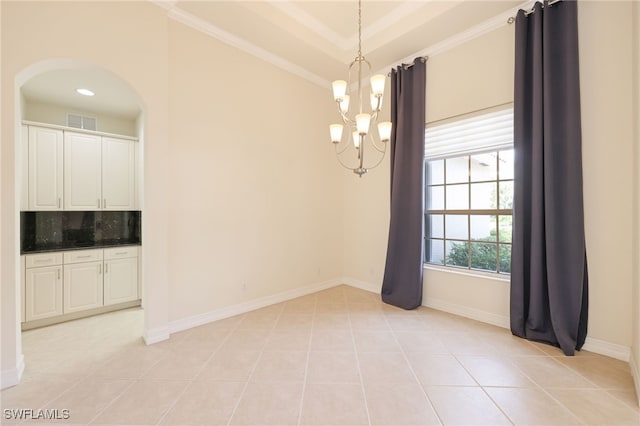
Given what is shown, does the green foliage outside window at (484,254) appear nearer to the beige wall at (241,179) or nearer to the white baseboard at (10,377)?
the beige wall at (241,179)

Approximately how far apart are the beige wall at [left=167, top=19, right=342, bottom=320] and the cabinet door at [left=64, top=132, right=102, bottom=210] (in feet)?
5.83

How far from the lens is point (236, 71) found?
10.7 feet

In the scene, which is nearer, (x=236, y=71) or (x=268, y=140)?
(x=236, y=71)

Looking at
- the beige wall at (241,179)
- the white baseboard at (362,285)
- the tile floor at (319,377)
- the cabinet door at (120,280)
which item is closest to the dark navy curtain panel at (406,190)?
the white baseboard at (362,285)

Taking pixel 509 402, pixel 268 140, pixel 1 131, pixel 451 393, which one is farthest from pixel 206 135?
pixel 509 402

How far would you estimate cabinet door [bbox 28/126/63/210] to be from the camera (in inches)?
126

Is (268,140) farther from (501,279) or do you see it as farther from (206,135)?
(501,279)

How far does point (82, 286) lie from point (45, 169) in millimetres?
1543

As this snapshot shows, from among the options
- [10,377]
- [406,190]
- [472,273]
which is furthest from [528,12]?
[10,377]

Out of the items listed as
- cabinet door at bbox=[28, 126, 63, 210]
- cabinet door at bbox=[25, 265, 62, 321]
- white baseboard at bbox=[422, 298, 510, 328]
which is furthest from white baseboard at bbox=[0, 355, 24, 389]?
white baseboard at bbox=[422, 298, 510, 328]

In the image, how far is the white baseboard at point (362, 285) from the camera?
13.5ft

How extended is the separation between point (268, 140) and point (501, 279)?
3.31 metres

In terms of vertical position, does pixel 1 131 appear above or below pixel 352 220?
above

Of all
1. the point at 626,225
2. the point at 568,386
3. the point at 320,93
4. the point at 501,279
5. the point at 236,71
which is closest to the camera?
the point at 568,386
